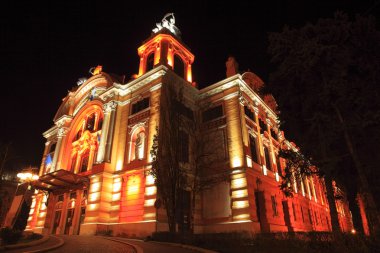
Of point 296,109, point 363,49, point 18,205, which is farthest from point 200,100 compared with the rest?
point 18,205

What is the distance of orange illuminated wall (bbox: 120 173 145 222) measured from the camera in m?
22.6

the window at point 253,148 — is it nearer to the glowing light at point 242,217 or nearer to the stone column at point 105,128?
the glowing light at point 242,217

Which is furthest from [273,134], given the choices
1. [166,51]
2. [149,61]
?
[149,61]

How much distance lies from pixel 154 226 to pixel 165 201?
3.40 meters

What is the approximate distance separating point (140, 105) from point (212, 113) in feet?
24.2

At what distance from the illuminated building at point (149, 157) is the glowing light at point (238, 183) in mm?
84

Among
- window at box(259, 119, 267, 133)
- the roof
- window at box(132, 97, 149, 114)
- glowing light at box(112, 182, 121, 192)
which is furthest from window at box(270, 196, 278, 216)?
the roof

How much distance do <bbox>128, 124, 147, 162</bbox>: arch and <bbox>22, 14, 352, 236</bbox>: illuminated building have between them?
98 mm

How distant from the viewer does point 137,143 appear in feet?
87.7

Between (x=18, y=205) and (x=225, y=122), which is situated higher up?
(x=225, y=122)

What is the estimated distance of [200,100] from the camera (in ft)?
100

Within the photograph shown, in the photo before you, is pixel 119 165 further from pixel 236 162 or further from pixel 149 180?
pixel 236 162

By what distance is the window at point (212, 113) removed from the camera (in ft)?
93.8

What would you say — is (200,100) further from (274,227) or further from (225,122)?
(274,227)
